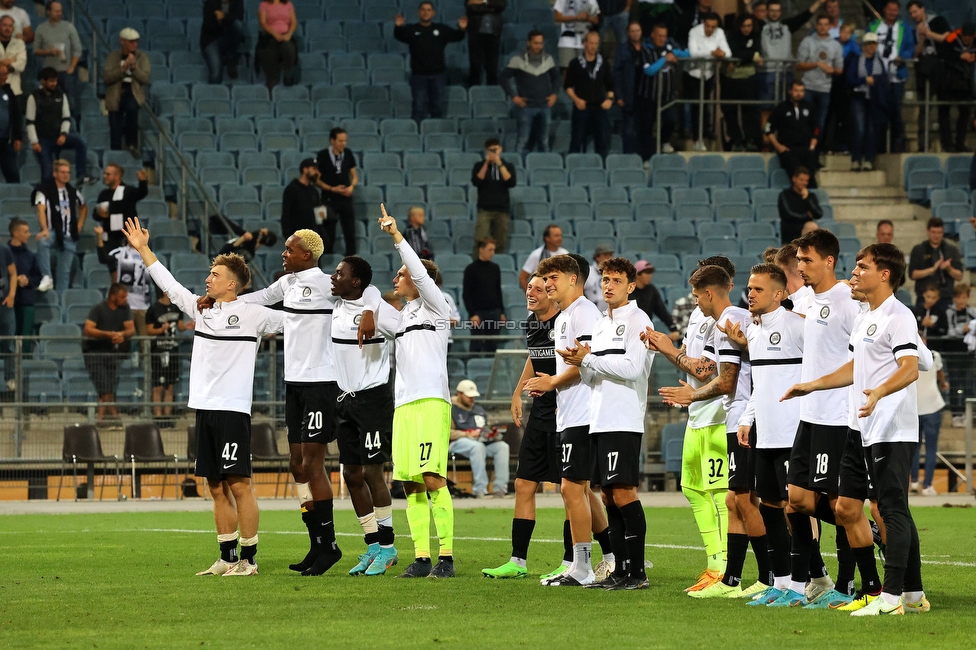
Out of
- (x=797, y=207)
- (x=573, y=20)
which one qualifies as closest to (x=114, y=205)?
(x=573, y=20)

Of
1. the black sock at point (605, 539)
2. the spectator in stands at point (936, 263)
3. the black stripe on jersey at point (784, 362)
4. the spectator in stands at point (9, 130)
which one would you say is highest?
the spectator in stands at point (9, 130)

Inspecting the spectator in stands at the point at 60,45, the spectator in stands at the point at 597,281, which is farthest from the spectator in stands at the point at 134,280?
the spectator in stands at the point at 597,281

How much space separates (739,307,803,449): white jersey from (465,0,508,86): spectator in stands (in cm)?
1701

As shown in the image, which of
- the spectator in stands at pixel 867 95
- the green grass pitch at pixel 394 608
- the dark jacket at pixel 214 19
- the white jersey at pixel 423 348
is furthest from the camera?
the spectator in stands at pixel 867 95

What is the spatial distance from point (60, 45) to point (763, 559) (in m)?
17.9

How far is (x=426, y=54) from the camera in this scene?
2470 cm

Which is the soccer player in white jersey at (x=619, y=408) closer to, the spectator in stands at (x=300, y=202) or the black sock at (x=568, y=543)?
the black sock at (x=568, y=543)

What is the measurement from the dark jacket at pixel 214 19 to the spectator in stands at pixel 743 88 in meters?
8.90

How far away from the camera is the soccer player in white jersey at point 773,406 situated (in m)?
9.02

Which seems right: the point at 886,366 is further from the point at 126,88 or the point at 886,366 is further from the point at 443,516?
the point at 126,88

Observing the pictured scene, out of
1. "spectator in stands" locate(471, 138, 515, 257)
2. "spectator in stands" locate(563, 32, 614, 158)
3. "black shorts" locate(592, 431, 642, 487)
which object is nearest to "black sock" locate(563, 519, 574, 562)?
"black shorts" locate(592, 431, 642, 487)

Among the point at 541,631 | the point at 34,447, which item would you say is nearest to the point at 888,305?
the point at 541,631

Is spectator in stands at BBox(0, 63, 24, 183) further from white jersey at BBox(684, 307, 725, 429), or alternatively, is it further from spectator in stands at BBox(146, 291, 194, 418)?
white jersey at BBox(684, 307, 725, 429)

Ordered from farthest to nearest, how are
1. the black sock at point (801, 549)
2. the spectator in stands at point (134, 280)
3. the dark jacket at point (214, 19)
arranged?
the dark jacket at point (214, 19)
the spectator in stands at point (134, 280)
the black sock at point (801, 549)
